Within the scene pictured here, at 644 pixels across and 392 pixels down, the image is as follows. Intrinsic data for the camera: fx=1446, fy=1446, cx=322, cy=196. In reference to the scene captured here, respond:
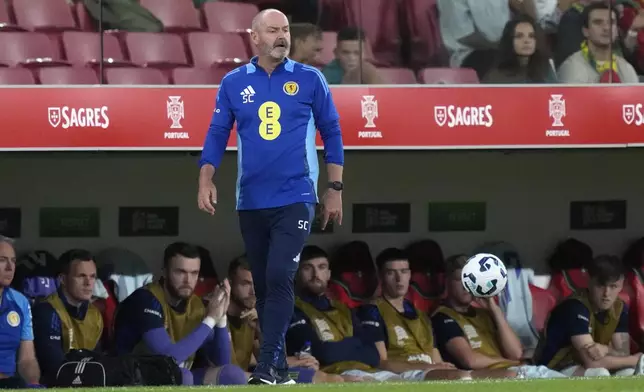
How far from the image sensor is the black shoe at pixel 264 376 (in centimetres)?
571

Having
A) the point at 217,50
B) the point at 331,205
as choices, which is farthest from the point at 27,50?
the point at 331,205

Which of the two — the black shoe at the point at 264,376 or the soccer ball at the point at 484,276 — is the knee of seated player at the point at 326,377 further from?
the black shoe at the point at 264,376

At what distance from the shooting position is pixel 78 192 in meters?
10.2

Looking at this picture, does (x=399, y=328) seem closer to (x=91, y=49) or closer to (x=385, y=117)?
(x=385, y=117)

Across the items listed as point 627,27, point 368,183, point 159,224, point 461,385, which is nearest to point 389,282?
point 368,183

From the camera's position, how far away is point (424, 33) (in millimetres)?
9258

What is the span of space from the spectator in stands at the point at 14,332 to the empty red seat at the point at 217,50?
1.69m

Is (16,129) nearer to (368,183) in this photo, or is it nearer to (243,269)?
(243,269)

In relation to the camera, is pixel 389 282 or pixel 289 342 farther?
pixel 389 282

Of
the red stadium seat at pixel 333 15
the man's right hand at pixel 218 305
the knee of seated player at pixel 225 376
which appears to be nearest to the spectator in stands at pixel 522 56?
the red stadium seat at pixel 333 15

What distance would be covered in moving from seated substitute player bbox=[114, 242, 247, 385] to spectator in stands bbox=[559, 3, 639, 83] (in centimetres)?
266

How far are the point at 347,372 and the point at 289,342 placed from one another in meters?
0.43

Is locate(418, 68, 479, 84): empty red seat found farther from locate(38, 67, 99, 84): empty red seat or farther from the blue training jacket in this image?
the blue training jacket

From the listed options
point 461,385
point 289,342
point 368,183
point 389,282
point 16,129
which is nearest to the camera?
point 461,385
